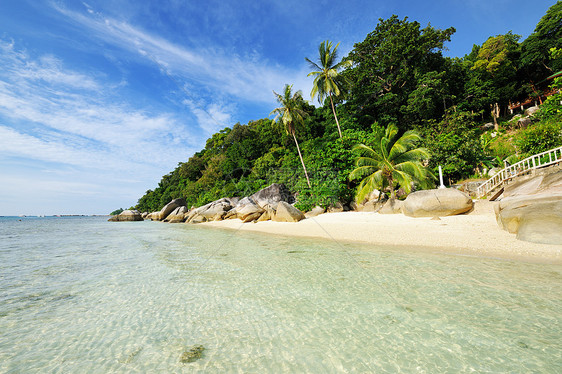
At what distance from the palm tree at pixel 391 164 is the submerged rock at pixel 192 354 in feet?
45.6

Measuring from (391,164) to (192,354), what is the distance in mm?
15609

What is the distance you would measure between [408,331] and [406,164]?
13997 millimetres

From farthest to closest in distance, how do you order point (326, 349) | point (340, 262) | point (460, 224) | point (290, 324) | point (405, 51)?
point (405, 51), point (460, 224), point (340, 262), point (290, 324), point (326, 349)

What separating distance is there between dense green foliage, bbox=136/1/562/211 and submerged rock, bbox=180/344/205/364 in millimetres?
16177

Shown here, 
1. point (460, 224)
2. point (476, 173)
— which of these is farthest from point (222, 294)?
point (476, 173)

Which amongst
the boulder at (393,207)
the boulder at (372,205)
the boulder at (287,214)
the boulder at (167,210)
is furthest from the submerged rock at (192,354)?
the boulder at (167,210)

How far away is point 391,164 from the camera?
599 inches

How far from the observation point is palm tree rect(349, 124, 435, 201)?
Result: 14508mm

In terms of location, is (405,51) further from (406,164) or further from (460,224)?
(460,224)

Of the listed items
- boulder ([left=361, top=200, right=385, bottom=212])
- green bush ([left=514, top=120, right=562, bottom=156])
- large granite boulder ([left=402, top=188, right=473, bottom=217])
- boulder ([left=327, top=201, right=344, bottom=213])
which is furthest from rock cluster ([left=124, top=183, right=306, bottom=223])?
Result: green bush ([left=514, top=120, right=562, bottom=156])

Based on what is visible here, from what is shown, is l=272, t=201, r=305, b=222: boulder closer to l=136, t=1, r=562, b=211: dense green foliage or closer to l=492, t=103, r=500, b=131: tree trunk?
l=136, t=1, r=562, b=211: dense green foliage

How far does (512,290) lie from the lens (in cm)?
356

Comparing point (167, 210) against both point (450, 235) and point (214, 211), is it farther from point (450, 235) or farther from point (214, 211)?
point (450, 235)

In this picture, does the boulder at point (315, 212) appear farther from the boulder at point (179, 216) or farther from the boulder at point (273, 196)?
the boulder at point (179, 216)
